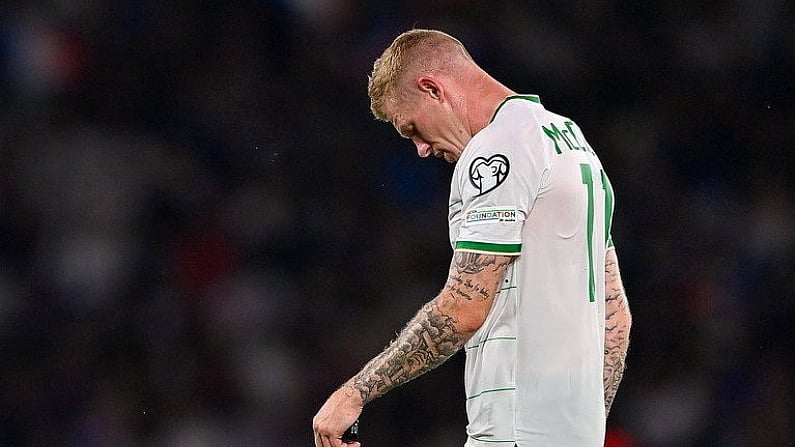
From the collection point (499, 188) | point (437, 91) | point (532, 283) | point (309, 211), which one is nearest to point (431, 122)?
point (437, 91)

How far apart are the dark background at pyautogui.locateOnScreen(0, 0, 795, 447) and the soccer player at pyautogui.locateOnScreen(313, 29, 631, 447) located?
232 cm

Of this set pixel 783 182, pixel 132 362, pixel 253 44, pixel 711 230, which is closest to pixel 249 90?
pixel 253 44

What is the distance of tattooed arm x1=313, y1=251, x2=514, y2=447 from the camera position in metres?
1.92

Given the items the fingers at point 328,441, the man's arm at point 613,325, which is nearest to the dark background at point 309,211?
the man's arm at point 613,325

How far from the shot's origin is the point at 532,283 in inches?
76.8

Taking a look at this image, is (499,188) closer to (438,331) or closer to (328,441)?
(438,331)

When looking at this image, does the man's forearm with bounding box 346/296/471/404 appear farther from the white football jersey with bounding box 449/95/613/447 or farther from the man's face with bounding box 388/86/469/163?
the man's face with bounding box 388/86/469/163

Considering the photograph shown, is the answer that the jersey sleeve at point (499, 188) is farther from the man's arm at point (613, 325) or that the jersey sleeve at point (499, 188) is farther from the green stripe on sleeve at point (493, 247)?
the man's arm at point (613, 325)

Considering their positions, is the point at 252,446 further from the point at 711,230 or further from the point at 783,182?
the point at 783,182

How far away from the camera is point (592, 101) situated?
482cm

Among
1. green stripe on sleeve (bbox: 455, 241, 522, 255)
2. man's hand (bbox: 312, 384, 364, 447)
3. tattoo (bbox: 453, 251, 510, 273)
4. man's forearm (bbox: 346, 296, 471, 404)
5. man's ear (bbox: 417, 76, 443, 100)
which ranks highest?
man's ear (bbox: 417, 76, 443, 100)

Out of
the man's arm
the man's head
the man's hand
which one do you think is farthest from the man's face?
the man's hand

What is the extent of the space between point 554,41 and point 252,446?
7.51 ft

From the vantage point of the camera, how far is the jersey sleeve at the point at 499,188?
192 centimetres
